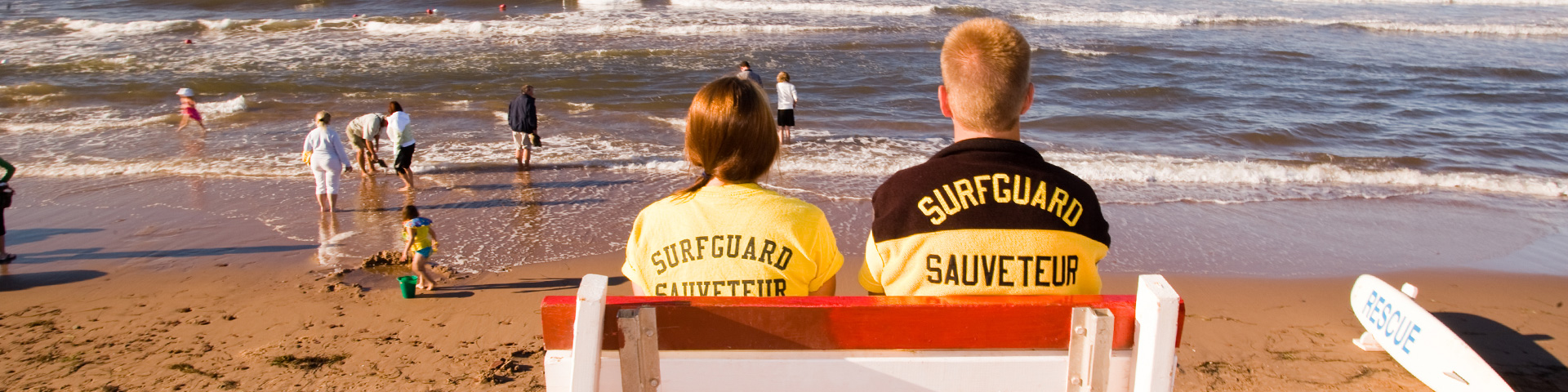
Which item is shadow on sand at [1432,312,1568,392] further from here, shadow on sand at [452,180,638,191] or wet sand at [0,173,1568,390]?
shadow on sand at [452,180,638,191]

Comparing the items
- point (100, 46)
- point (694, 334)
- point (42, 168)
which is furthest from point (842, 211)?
point (100, 46)

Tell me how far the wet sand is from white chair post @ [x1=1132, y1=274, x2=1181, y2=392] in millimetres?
3216

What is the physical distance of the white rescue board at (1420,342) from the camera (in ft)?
15.3

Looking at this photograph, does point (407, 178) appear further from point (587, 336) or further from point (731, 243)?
point (587, 336)

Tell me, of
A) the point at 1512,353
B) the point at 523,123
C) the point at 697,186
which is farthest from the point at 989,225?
the point at 523,123

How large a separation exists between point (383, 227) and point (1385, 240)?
29.1 feet

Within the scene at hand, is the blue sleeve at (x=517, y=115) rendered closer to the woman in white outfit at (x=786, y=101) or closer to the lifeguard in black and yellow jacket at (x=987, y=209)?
the woman in white outfit at (x=786, y=101)

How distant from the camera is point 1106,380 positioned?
208 centimetres

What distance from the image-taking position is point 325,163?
8.46 metres

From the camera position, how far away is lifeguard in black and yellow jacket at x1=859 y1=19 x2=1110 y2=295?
2033 millimetres

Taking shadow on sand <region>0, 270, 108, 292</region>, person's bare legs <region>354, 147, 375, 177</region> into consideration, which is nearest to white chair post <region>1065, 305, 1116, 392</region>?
shadow on sand <region>0, 270, 108, 292</region>

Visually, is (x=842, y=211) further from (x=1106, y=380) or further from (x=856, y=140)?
(x=1106, y=380)

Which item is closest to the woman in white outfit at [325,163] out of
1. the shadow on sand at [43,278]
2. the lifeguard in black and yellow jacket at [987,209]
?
the shadow on sand at [43,278]

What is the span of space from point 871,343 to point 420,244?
513 cm
